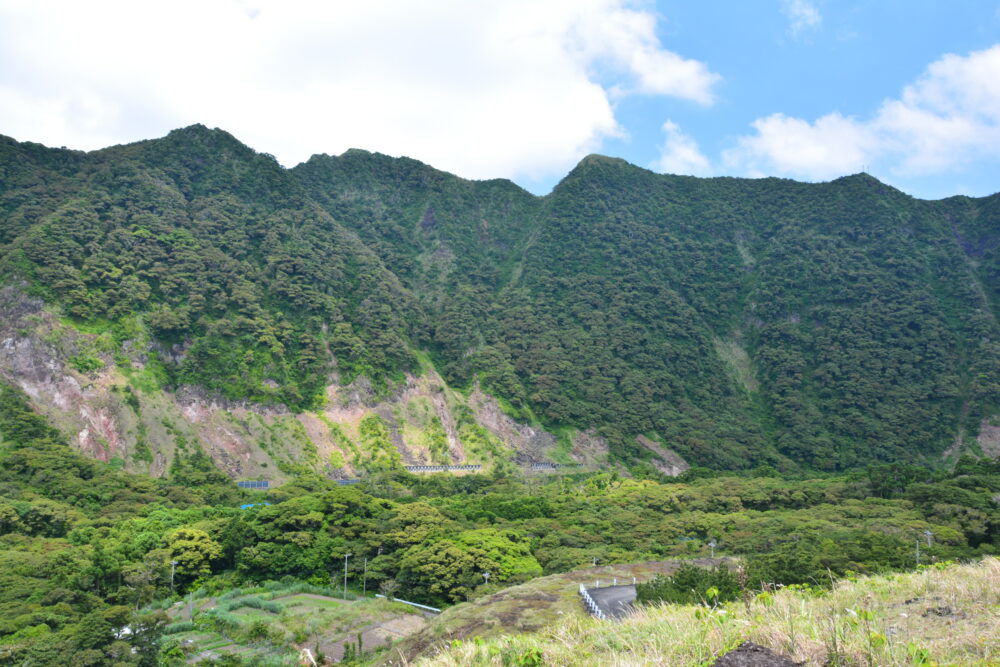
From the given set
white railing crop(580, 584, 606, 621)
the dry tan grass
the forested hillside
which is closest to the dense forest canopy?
white railing crop(580, 584, 606, 621)

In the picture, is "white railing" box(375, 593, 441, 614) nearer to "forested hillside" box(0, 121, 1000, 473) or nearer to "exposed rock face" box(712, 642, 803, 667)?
"exposed rock face" box(712, 642, 803, 667)

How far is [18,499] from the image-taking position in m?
46.3

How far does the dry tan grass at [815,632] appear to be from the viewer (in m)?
5.66

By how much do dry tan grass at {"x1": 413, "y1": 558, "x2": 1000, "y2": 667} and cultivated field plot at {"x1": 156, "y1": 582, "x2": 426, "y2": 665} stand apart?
21.6m

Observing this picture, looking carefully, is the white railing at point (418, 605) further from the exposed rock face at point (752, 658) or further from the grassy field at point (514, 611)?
the exposed rock face at point (752, 658)

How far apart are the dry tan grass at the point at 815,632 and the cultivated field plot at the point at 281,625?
71.0 ft

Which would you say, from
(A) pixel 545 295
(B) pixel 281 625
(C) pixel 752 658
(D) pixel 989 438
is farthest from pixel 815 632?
(A) pixel 545 295

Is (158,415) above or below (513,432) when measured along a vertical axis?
above

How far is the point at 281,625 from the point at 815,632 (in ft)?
100

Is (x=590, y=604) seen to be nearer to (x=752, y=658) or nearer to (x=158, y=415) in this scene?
(x=752, y=658)

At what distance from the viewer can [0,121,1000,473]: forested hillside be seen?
81375mm

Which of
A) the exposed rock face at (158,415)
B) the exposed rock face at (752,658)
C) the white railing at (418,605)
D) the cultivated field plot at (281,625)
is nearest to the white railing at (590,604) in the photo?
the cultivated field plot at (281,625)

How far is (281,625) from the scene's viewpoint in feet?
99.1

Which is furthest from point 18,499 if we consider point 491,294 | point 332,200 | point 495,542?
point 332,200
